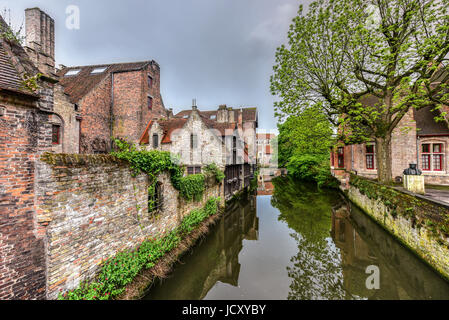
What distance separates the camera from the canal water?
6.04 meters

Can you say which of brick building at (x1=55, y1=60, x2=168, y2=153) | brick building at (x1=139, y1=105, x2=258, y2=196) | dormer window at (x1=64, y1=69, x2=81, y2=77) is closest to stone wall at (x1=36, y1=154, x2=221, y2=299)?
brick building at (x1=139, y1=105, x2=258, y2=196)

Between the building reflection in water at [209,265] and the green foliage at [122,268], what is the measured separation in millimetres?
804

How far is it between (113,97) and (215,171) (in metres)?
12.1

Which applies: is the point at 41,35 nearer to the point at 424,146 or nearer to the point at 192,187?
the point at 192,187

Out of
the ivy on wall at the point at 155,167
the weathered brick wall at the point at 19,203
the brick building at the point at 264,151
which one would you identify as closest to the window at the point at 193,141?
the ivy on wall at the point at 155,167

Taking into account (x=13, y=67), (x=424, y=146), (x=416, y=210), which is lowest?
(x=416, y=210)

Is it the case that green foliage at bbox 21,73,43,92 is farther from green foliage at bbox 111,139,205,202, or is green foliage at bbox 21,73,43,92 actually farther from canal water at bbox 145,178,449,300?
canal water at bbox 145,178,449,300

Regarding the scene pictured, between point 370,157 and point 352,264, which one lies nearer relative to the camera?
point 352,264

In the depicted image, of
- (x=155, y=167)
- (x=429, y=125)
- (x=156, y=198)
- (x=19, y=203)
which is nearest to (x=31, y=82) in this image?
(x=19, y=203)

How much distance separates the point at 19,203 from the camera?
12.0 ft

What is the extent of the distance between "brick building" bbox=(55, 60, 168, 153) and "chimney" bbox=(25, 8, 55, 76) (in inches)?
215
